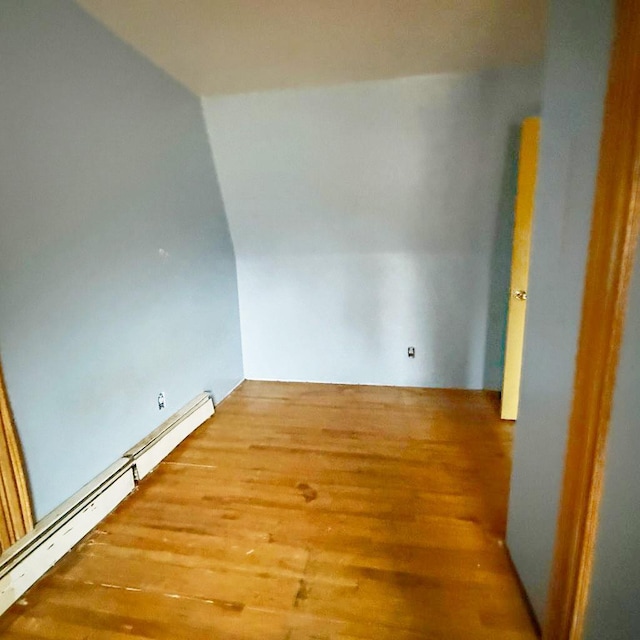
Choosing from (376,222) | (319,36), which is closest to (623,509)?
(319,36)

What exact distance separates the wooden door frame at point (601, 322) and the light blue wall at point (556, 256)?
70 mm

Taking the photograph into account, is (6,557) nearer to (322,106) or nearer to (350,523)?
(350,523)

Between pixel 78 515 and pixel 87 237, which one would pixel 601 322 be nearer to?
pixel 87 237

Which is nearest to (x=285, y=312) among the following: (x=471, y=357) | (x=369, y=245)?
(x=369, y=245)

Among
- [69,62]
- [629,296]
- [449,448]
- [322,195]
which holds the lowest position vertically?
[449,448]

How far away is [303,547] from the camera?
1840 mm

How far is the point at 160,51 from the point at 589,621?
2.81 m

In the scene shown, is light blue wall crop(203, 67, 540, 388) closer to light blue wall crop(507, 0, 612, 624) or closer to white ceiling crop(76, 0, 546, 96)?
white ceiling crop(76, 0, 546, 96)

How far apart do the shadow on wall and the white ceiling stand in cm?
78

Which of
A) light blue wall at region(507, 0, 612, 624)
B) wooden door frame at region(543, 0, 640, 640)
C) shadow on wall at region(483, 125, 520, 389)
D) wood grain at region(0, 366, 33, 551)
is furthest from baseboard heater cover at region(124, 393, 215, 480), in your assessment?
shadow on wall at region(483, 125, 520, 389)

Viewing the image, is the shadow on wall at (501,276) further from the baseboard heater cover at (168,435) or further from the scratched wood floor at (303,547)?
the baseboard heater cover at (168,435)

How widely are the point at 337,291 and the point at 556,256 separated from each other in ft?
8.10

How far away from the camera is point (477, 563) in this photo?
1.73 meters

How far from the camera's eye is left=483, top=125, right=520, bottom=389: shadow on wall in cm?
293
